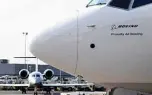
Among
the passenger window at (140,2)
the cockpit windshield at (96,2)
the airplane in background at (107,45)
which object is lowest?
the airplane in background at (107,45)

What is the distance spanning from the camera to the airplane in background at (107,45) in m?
7.57

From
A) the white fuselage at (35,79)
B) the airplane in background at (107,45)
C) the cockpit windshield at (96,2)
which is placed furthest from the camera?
the white fuselage at (35,79)

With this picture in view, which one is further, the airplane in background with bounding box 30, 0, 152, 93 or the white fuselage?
the white fuselage

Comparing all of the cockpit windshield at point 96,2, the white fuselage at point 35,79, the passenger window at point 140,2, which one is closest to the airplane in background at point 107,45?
the passenger window at point 140,2

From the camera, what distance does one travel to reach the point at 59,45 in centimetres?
770

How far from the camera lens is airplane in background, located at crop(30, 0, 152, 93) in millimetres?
7570

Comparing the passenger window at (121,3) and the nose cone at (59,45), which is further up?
the passenger window at (121,3)

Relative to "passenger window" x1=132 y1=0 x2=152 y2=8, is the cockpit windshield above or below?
above

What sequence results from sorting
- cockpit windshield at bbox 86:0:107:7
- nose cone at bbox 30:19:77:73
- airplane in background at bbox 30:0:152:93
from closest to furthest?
airplane in background at bbox 30:0:152:93 → nose cone at bbox 30:19:77:73 → cockpit windshield at bbox 86:0:107:7

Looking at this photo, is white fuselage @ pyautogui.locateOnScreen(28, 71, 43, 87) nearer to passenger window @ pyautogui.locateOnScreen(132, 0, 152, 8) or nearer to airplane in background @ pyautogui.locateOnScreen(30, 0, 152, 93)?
airplane in background @ pyautogui.locateOnScreen(30, 0, 152, 93)

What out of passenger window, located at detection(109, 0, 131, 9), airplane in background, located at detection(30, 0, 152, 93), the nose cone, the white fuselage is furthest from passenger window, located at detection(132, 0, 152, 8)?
the white fuselage

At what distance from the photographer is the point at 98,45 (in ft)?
25.1

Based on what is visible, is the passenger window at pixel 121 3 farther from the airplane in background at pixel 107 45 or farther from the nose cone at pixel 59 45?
the nose cone at pixel 59 45

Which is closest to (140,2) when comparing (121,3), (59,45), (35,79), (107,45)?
(121,3)
